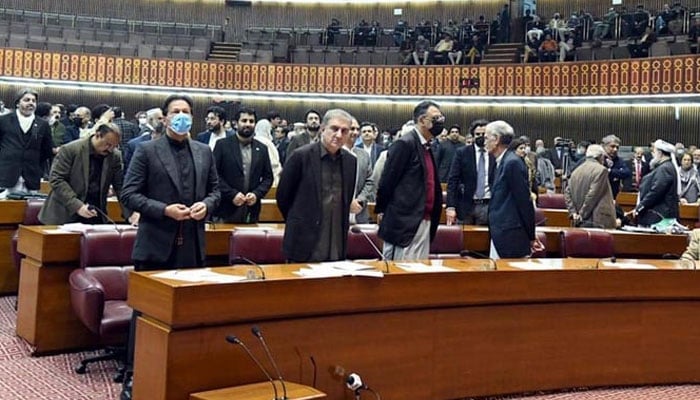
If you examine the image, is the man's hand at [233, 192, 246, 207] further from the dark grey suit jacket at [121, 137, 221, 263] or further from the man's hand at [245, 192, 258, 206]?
the dark grey suit jacket at [121, 137, 221, 263]

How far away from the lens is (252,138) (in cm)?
488

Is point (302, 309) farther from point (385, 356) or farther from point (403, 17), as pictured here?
point (403, 17)

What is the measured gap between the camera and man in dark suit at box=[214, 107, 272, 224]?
475cm

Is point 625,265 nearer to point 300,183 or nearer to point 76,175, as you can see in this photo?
point 300,183

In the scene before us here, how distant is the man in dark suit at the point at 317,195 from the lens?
11.8ft

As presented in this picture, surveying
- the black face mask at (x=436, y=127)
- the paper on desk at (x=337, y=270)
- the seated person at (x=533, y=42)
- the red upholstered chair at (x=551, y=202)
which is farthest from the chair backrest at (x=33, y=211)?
the seated person at (x=533, y=42)

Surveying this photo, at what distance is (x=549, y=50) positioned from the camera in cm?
1526

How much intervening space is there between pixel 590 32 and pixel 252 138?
12.8 m

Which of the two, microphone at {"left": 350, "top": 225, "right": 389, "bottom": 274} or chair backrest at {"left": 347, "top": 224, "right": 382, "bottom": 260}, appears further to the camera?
chair backrest at {"left": 347, "top": 224, "right": 382, "bottom": 260}

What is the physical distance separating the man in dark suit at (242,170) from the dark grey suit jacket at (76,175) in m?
0.65

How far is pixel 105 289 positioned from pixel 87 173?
858 millimetres

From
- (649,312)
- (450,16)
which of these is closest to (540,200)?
(649,312)

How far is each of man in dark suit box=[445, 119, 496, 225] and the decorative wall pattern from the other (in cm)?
940

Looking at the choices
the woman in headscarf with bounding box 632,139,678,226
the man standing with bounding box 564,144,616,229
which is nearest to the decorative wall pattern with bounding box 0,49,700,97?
the woman in headscarf with bounding box 632,139,678,226
